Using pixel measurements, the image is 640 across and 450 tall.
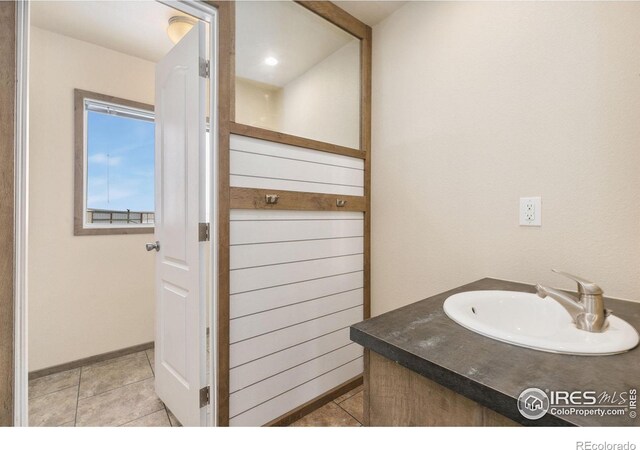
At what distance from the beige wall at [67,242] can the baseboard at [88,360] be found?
0.04 m

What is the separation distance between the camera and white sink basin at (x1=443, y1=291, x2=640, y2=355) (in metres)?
0.67

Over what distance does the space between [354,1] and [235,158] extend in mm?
1285

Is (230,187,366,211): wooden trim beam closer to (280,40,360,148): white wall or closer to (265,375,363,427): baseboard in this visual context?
(280,40,360,148): white wall

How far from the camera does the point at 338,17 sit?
6.03 feet

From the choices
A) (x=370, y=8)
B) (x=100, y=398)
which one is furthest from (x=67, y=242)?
(x=370, y=8)

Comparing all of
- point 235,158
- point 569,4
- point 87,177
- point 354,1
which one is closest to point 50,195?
point 87,177

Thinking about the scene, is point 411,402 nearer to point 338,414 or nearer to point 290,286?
point 290,286

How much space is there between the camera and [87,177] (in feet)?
7.61

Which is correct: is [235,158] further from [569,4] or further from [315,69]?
[569,4]

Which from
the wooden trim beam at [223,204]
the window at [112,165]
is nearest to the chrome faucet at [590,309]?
the wooden trim beam at [223,204]

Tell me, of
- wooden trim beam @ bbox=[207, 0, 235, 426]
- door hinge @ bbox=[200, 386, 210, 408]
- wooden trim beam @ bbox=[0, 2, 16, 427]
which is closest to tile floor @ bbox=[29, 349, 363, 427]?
door hinge @ bbox=[200, 386, 210, 408]

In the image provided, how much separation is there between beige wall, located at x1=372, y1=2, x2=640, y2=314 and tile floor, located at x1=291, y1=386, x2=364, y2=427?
25.9 inches

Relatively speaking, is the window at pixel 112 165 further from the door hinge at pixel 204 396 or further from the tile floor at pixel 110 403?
the door hinge at pixel 204 396

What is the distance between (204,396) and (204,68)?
1622 mm
